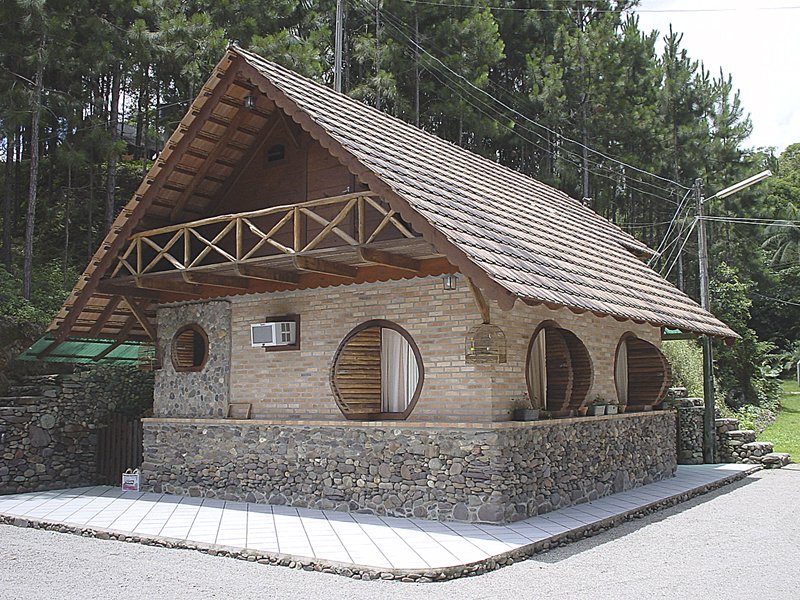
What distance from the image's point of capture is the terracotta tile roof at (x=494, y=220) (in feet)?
31.5

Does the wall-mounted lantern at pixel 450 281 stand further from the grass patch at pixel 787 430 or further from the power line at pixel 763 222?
the power line at pixel 763 222

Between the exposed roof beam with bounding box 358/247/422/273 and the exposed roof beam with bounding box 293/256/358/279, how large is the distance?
2.83 feet

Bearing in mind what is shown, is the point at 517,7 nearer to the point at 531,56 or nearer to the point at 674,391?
the point at 531,56

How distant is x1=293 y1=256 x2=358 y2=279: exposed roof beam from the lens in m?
10.2

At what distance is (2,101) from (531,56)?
1732 cm

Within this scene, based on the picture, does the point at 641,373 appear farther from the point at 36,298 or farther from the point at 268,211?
the point at 36,298

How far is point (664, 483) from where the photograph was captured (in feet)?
44.7

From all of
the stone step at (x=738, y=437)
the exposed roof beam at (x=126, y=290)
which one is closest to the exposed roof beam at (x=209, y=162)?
the exposed roof beam at (x=126, y=290)

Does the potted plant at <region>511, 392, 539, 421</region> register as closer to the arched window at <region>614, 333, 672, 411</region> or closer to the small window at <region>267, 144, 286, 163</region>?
the arched window at <region>614, 333, 672, 411</region>

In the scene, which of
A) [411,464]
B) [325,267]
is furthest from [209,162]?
[411,464]

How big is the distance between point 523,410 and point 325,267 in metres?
3.12

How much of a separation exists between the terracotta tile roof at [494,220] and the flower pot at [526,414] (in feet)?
4.84

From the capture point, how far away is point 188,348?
46.5 feet

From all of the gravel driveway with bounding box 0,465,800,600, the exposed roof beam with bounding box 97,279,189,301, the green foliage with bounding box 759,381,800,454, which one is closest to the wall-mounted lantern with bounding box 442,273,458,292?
the gravel driveway with bounding box 0,465,800,600
